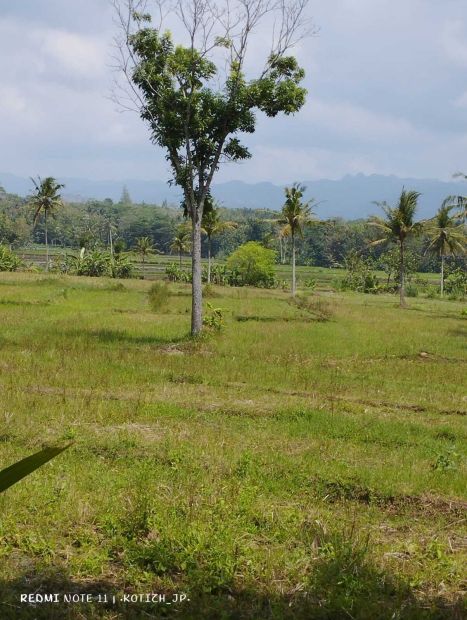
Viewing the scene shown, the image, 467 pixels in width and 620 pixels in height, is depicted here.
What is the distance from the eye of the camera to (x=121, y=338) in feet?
60.2

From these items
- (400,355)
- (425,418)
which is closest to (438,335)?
(400,355)

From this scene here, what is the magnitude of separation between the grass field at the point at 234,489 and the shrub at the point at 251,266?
44.3m

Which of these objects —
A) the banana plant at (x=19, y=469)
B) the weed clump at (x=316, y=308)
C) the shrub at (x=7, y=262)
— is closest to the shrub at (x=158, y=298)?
the weed clump at (x=316, y=308)

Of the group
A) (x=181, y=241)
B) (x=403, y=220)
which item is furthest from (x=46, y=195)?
(x=403, y=220)

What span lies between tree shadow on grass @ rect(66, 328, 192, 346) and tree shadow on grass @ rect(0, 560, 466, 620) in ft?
43.8

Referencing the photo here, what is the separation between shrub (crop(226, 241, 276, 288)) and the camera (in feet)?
193

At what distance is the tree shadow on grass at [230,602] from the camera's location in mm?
3969

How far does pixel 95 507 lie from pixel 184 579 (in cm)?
138

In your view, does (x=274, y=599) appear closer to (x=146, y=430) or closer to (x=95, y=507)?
(x=95, y=507)

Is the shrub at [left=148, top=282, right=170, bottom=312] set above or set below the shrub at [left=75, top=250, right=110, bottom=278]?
below

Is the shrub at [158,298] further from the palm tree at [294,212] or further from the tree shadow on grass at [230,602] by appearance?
the tree shadow on grass at [230,602]

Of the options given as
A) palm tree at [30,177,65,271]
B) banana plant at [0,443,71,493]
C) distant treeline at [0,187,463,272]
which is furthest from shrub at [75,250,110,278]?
banana plant at [0,443,71,493]

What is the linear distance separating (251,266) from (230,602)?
55193 mm

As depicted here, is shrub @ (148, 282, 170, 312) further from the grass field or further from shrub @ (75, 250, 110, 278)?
shrub @ (75, 250, 110, 278)
